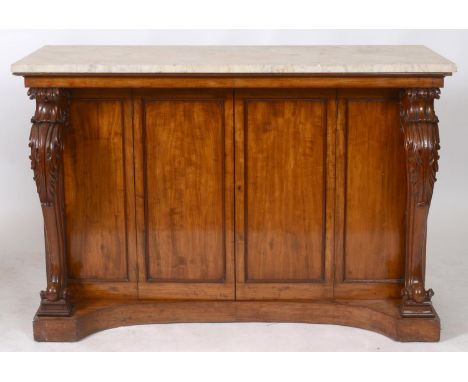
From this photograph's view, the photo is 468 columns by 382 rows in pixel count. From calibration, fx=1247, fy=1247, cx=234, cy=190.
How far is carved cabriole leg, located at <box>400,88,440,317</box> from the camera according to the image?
5.67 meters

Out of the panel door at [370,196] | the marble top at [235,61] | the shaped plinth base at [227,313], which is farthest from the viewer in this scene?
the shaped plinth base at [227,313]

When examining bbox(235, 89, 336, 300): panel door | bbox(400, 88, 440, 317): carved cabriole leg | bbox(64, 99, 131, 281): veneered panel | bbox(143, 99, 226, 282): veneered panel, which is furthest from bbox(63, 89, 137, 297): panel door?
bbox(400, 88, 440, 317): carved cabriole leg

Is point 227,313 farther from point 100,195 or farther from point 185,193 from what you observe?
point 100,195

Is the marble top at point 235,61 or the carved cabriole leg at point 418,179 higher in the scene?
the marble top at point 235,61

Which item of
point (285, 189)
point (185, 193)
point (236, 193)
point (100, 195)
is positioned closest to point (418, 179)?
point (285, 189)

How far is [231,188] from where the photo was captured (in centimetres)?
596

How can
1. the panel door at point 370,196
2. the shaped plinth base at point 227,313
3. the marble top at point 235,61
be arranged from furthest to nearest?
the shaped plinth base at point 227,313, the panel door at point 370,196, the marble top at point 235,61

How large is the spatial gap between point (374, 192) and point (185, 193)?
0.90m

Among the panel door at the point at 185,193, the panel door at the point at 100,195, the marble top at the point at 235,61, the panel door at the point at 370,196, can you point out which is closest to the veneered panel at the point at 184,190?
the panel door at the point at 185,193

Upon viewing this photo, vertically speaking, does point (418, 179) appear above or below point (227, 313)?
above

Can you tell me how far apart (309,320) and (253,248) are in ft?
1.47

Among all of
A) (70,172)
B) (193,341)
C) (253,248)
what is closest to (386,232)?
(253,248)

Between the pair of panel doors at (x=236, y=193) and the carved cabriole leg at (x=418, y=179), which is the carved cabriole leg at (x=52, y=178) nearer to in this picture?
the pair of panel doors at (x=236, y=193)

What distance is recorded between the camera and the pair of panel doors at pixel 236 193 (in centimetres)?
588
